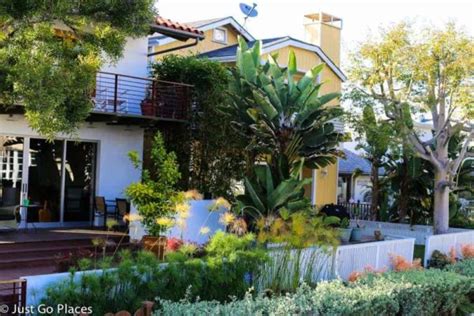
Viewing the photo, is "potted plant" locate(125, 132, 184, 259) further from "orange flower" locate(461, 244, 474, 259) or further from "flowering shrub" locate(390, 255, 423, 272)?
"orange flower" locate(461, 244, 474, 259)

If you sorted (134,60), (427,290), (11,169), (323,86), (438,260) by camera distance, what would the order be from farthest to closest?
1. (323,86)
2. (134,60)
3. (11,169)
4. (438,260)
5. (427,290)

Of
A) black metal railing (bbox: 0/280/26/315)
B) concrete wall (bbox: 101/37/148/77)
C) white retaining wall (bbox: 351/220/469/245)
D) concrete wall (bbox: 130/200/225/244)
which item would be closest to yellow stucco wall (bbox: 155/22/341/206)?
white retaining wall (bbox: 351/220/469/245)

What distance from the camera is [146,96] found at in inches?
640

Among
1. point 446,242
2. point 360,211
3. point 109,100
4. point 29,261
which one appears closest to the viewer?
point 29,261

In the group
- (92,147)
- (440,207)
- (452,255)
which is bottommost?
(452,255)

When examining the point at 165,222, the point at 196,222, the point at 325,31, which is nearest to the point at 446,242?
the point at 196,222

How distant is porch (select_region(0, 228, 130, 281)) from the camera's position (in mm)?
10799

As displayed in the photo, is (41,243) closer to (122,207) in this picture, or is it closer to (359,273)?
(122,207)

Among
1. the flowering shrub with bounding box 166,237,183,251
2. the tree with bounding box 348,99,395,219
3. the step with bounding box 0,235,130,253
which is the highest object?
the tree with bounding box 348,99,395,219

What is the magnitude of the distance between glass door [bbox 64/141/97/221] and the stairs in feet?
9.19

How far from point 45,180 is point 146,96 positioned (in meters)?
3.53

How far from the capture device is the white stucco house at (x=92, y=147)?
1471cm

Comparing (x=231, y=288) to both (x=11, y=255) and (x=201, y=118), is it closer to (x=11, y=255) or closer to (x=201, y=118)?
(x=11, y=255)

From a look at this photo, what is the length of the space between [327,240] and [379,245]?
318cm
